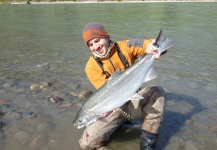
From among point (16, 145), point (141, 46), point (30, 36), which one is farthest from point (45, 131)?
point (30, 36)

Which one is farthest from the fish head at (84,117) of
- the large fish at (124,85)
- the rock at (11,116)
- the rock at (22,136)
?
the rock at (11,116)

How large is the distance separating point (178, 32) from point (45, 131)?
11.9m

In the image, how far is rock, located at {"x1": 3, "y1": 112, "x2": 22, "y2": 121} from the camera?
18.9 ft

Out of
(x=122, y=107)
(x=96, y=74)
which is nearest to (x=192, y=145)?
(x=122, y=107)

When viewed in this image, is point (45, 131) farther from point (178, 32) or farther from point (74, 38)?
point (178, 32)

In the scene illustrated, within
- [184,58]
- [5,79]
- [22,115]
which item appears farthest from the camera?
[184,58]

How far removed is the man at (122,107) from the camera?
4648 mm

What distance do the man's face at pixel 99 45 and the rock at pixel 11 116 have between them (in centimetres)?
238

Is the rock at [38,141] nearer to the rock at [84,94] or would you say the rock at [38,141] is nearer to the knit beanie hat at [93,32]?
the rock at [84,94]

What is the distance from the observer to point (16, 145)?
4.89 meters

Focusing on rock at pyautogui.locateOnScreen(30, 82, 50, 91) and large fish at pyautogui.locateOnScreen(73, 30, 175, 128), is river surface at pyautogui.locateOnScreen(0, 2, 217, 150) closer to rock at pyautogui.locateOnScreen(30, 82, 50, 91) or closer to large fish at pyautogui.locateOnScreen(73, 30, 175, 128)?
rock at pyautogui.locateOnScreen(30, 82, 50, 91)

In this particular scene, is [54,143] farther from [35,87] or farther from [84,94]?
[35,87]

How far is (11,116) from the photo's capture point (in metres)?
5.84

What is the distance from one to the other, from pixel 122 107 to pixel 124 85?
2.60 ft
